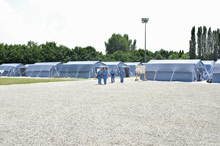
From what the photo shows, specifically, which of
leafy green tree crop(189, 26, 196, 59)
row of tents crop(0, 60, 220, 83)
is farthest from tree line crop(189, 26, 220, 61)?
row of tents crop(0, 60, 220, 83)

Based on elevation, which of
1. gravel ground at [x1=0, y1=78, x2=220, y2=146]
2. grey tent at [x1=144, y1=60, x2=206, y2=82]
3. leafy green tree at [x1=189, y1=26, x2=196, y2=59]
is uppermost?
leafy green tree at [x1=189, y1=26, x2=196, y2=59]

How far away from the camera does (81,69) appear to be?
39.2 metres

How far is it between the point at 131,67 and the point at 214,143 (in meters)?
41.7

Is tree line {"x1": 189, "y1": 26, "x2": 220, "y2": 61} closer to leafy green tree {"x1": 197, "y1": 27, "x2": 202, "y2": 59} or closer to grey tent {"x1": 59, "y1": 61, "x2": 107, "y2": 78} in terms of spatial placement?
leafy green tree {"x1": 197, "y1": 27, "x2": 202, "y2": 59}

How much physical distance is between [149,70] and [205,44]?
3567 centimetres

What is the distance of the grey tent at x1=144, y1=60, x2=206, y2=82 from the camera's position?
98.4ft

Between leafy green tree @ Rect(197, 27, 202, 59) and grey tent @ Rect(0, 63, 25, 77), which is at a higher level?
leafy green tree @ Rect(197, 27, 202, 59)

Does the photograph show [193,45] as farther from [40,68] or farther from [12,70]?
[12,70]

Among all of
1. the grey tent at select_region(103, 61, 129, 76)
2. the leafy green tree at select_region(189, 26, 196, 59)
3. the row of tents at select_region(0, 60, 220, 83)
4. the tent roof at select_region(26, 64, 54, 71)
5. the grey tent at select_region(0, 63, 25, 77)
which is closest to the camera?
the row of tents at select_region(0, 60, 220, 83)

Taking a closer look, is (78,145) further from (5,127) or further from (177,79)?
(177,79)

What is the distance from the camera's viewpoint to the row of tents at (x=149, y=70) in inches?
1185

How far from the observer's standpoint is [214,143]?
17.3 ft

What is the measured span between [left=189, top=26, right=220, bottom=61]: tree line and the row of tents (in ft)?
67.2

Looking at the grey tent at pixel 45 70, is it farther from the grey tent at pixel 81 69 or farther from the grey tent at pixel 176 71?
the grey tent at pixel 176 71
